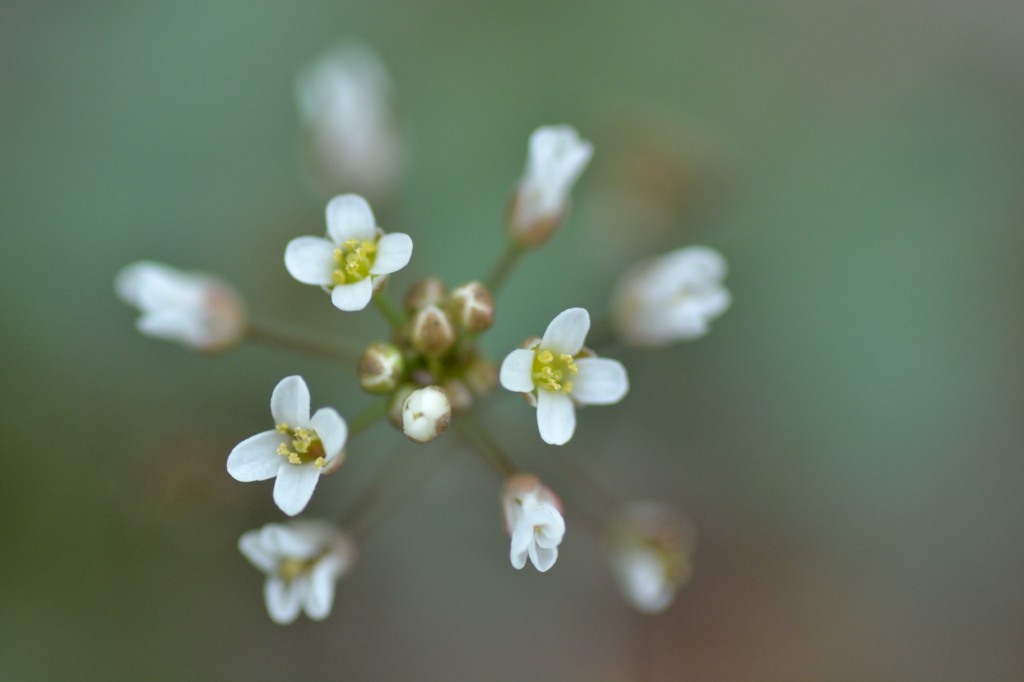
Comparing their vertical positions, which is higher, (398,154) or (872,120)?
(872,120)

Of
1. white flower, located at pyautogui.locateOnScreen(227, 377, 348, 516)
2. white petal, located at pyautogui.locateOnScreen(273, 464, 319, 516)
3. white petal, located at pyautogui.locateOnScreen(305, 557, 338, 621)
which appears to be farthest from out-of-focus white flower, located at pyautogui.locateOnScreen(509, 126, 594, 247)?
white petal, located at pyautogui.locateOnScreen(305, 557, 338, 621)

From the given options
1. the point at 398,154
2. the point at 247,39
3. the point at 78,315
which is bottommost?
the point at 78,315

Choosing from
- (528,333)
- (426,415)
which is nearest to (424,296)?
(426,415)

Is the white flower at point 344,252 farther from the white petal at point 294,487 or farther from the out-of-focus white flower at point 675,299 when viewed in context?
the out-of-focus white flower at point 675,299

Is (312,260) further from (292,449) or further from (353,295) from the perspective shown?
(292,449)

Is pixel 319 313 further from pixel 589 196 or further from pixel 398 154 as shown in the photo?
pixel 589 196

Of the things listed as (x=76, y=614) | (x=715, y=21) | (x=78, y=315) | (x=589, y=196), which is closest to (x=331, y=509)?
(x=76, y=614)
